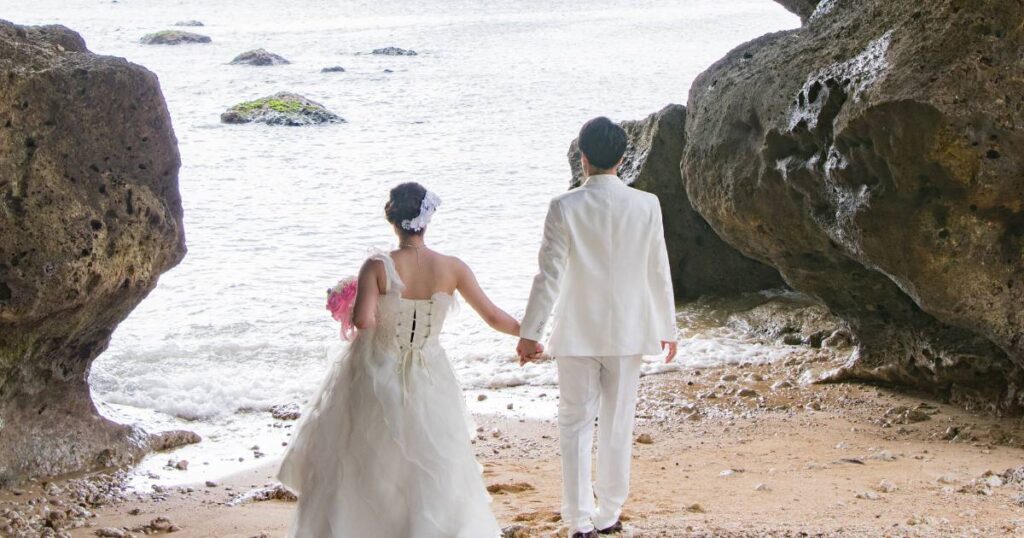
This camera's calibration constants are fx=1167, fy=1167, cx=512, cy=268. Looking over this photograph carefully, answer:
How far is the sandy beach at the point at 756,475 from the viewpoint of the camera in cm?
455

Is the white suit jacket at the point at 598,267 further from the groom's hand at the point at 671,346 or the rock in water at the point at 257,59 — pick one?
the rock in water at the point at 257,59

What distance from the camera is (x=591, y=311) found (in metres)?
4.33

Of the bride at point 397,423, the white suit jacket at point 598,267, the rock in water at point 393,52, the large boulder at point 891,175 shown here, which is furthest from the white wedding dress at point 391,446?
the rock in water at point 393,52

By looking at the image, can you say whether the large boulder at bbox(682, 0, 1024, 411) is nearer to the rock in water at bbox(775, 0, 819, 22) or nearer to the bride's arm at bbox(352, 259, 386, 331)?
the rock in water at bbox(775, 0, 819, 22)

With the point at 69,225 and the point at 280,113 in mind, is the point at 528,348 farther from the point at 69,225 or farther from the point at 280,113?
the point at 280,113

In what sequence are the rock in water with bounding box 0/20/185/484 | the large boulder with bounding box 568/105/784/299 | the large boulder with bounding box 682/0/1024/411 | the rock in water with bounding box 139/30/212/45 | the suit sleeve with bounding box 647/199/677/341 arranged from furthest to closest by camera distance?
the rock in water with bounding box 139/30/212/45 → the large boulder with bounding box 568/105/784/299 → the rock in water with bounding box 0/20/185/484 → the large boulder with bounding box 682/0/1024/411 → the suit sleeve with bounding box 647/199/677/341

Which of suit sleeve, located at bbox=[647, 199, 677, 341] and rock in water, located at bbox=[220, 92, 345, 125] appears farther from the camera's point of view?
rock in water, located at bbox=[220, 92, 345, 125]

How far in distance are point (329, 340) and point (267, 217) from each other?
5.99 m

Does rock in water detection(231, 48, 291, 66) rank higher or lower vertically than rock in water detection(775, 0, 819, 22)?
higher

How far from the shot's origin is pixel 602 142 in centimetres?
434

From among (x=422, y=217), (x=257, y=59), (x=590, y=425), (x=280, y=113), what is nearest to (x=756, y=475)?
(x=590, y=425)

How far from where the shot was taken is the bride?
421cm

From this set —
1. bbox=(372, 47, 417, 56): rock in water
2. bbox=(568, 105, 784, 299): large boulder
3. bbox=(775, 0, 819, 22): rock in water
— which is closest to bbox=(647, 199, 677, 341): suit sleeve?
bbox=(775, 0, 819, 22): rock in water

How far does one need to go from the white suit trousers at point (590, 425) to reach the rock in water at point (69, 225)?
111 inches
